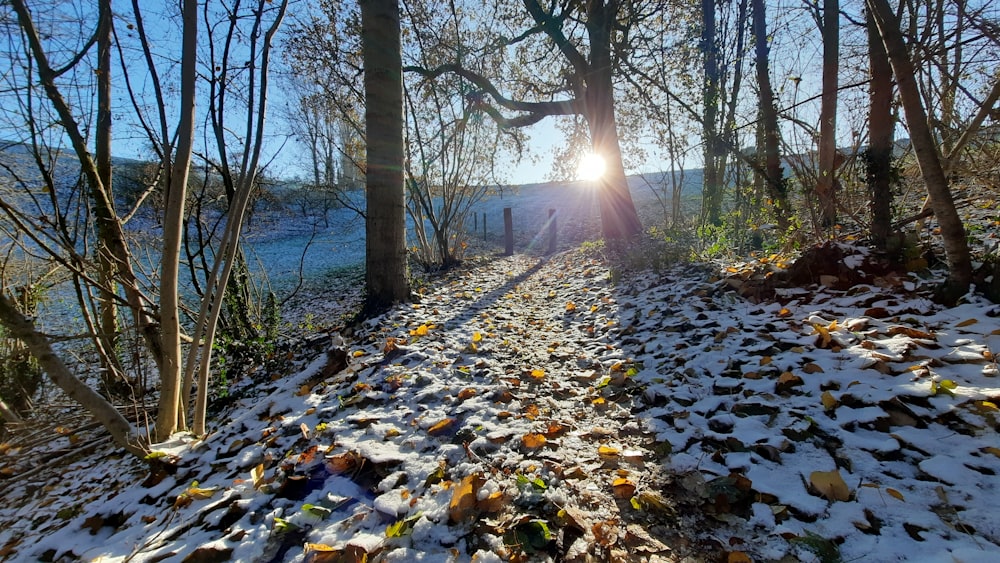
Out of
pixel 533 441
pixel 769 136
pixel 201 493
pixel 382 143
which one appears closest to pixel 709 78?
pixel 769 136

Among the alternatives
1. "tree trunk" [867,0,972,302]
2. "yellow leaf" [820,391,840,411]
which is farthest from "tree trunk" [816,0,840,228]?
"yellow leaf" [820,391,840,411]

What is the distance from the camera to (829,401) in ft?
5.76

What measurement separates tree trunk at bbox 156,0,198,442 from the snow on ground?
0.27 m

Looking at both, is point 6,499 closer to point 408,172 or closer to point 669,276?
point 669,276

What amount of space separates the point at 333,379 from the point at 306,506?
54.0 inches

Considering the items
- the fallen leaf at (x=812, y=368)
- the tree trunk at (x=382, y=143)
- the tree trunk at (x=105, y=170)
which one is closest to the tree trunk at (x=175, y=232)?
the tree trunk at (x=105, y=170)

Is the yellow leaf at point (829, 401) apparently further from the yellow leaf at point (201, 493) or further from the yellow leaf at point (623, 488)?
the yellow leaf at point (201, 493)

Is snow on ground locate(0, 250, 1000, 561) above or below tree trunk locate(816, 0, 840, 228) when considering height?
below

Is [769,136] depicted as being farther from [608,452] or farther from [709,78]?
[608,452]

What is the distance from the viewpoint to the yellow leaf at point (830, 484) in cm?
134

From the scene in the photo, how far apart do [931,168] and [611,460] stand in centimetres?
255

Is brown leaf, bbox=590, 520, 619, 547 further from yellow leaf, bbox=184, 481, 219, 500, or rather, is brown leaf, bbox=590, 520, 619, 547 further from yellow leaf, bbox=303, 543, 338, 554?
yellow leaf, bbox=184, 481, 219, 500

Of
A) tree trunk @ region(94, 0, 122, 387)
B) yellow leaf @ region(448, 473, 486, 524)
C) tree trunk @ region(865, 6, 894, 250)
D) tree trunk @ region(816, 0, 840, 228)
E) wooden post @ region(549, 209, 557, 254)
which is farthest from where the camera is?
wooden post @ region(549, 209, 557, 254)

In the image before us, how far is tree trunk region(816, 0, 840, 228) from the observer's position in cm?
337
